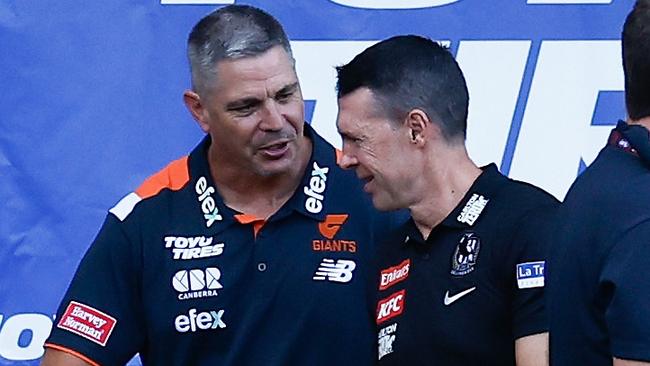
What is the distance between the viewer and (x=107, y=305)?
2594 mm

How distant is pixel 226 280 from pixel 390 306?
1.14 feet

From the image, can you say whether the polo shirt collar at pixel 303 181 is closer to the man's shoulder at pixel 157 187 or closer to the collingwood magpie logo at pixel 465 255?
the man's shoulder at pixel 157 187

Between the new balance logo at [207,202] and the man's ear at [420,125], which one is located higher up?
the man's ear at [420,125]

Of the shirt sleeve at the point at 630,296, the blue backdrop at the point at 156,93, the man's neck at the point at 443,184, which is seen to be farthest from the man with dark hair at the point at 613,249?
the blue backdrop at the point at 156,93

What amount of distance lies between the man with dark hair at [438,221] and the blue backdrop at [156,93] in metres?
0.65

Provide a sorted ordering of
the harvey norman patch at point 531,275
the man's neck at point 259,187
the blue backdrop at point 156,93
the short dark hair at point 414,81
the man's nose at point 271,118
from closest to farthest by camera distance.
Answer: the harvey norman patch at point 531,275, the short dark hair at point 414,81, the man's nose at point 271,118, the man's neck at point 259,187, the blue backdrop at point 156,93

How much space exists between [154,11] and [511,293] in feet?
4.18

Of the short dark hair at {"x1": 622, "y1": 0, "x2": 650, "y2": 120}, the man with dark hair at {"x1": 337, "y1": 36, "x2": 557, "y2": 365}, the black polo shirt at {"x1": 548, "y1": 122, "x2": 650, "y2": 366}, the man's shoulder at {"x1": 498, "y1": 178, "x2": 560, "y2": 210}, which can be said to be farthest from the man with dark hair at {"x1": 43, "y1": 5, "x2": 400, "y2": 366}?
the short dark hair at {"x1": 622, "y1": 0, "x2": 650, "y2": 120}

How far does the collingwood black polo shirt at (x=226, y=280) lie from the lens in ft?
8.31

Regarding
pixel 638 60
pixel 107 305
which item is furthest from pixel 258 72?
pixel 638 60

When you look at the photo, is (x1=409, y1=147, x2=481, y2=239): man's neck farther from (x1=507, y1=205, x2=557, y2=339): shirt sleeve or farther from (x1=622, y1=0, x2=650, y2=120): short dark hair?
(x1=622, y1=0, x2=650, y2=120): short dark hair

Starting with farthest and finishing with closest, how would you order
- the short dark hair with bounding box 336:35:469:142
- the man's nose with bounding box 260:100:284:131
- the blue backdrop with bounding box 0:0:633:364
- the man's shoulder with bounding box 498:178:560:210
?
the blue backdrop with bounding box 0:0:633:364 < the man's nose with bounding box 260:100:284:131 < the short dark hair with bounding box 336:35:469:142 < the man's shoulder with bounding box 498:178:560:210

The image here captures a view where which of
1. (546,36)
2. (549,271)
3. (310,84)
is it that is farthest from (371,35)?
(549,271)

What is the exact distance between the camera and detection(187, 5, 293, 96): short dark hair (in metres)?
2.55
